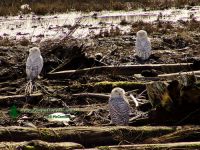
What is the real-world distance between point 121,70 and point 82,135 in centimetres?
477

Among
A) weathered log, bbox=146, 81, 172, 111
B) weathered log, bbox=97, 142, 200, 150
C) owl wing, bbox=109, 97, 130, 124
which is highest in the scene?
weathered log, bbox=146, 81, 172, 111

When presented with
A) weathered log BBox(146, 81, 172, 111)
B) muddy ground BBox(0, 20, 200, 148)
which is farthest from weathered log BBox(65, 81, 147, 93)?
weathered log BBox(146, 81, 172, 111)

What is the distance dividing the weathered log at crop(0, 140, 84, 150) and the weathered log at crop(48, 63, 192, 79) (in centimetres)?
502

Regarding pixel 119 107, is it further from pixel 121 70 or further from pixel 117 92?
pixel 121 70

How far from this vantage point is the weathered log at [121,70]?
10.6 metres

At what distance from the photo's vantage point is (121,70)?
10.8 meters

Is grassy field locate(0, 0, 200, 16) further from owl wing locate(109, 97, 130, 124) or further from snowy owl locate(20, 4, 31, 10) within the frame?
owl wing locate(109, 97, 130, 124)

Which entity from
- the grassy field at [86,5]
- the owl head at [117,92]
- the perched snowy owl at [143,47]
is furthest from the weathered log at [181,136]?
the grassy field at [86,5]

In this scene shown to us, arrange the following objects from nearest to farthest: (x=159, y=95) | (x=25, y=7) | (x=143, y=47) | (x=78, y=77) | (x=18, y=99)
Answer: (x=159, y=95)
(x=18, y=99)
(x=78, y=77)
(x=143, y=47)
(x=25, y=7)

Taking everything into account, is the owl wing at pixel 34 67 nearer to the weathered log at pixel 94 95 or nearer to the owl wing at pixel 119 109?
the weathered log at pixel 94 95

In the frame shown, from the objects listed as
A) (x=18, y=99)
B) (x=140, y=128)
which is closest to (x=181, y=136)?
(x=140, y=128)

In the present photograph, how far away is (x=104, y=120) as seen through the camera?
316 inches

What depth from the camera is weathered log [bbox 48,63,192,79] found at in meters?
10.6

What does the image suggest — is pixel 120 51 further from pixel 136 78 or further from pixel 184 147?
pixel 184 147
